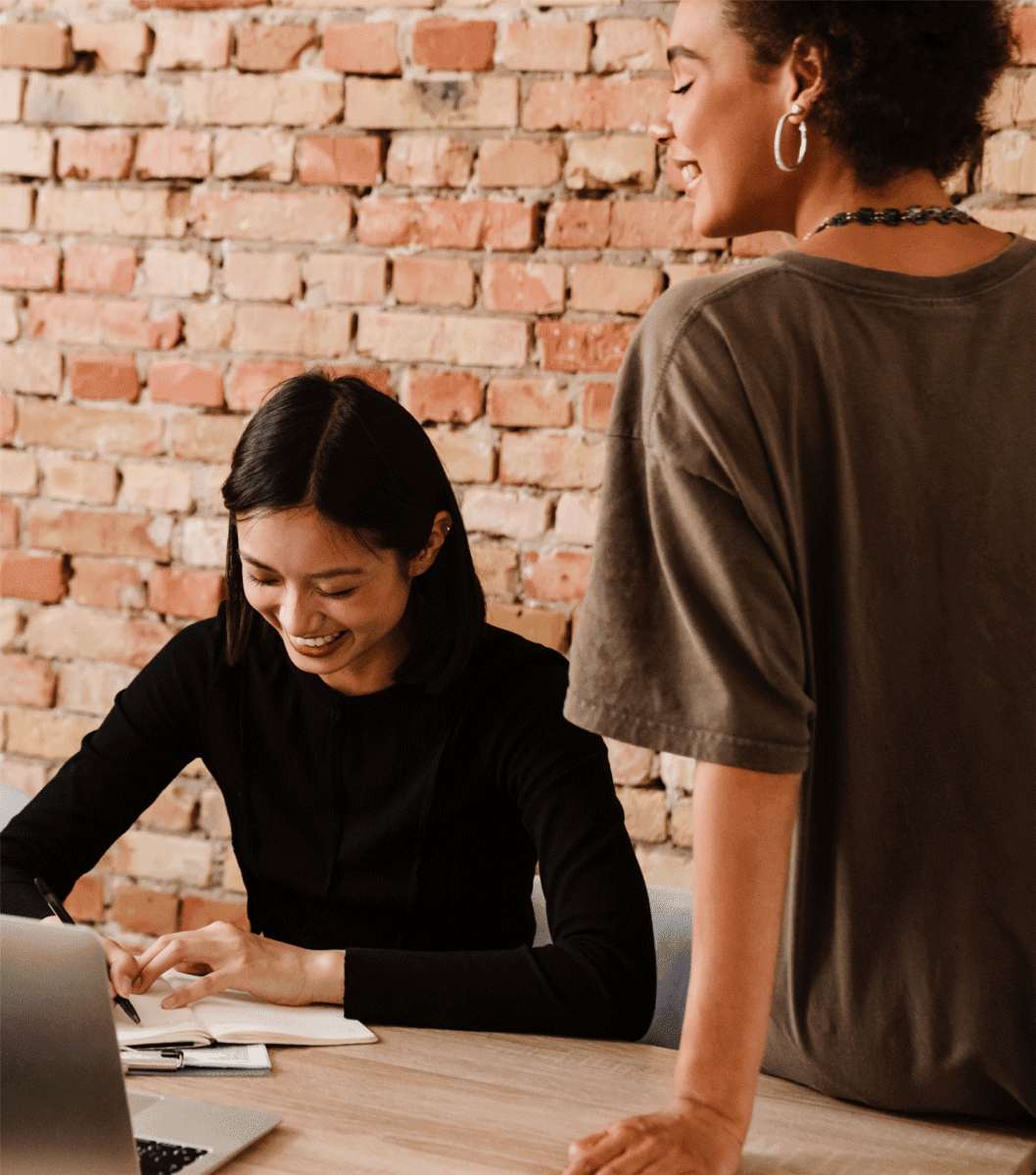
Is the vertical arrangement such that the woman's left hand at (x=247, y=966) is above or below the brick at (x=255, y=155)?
below

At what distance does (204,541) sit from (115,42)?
2.45ft

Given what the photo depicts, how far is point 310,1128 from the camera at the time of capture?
83 cm

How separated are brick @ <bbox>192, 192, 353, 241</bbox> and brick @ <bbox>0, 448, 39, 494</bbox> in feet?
1.49

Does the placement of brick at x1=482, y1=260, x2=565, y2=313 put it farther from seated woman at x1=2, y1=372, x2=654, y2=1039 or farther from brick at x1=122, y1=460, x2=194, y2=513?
brick at x1=122, y1=460, x2=194, y2=513

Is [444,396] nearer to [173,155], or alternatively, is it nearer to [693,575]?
[173,155]

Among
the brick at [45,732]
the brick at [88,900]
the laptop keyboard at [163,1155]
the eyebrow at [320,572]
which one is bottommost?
the brick at [88,900]

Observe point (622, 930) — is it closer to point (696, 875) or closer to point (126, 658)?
point (696, 875)

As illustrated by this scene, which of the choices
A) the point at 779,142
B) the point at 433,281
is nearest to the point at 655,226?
the point at 433,281

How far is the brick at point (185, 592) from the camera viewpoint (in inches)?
72.8

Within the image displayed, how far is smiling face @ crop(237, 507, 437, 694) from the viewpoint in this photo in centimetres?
126

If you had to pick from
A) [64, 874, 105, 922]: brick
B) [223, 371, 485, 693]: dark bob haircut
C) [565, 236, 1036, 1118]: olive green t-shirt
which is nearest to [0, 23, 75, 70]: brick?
[223, 371, 485, 693]: dark bob haircut

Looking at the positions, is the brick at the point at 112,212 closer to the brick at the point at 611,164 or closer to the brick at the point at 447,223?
the brick at the point at 447,223

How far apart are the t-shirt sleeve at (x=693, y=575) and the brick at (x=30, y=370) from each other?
139 centimetres

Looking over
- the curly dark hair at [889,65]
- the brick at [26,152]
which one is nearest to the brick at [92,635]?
the brick at [26,152]
